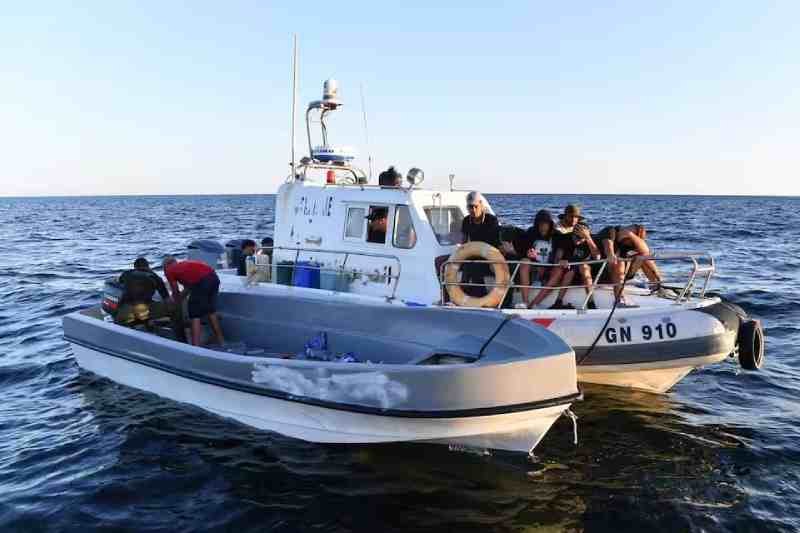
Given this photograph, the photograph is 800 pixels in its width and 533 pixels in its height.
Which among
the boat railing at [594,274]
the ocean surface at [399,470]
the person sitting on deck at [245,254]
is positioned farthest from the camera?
the person sitting on deck at [245,254]

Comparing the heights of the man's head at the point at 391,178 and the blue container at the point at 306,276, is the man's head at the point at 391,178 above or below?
above

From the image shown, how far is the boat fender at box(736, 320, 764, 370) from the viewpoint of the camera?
6.54 meters

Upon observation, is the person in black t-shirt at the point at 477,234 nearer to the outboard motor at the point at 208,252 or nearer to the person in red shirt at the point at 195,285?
the person in red shirt at the point at 195,285

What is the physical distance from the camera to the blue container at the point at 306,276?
8.27 m

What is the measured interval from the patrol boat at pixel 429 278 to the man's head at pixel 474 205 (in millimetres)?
298

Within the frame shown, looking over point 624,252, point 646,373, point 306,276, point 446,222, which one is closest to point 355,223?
point 306,276

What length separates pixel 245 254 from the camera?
30.7 ft

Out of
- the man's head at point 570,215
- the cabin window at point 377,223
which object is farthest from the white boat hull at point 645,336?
the cabin window at point 377,223

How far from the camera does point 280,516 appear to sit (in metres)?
4.89

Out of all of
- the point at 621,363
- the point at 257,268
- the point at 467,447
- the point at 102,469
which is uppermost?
the point at 257,268

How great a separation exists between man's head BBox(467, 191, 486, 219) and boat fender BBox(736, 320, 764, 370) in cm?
316

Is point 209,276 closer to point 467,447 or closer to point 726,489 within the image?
point 467,447

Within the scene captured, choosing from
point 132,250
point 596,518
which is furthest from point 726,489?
point 132,250

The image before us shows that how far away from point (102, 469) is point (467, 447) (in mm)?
3406
